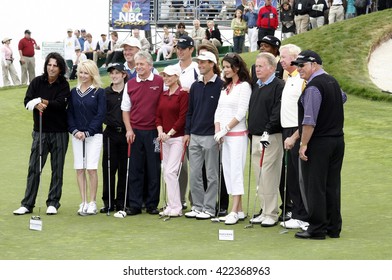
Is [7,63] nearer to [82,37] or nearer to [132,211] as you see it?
[82,37]

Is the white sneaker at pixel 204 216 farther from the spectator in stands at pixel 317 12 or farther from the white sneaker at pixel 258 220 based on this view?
the spectator in stands at pixel 317 12

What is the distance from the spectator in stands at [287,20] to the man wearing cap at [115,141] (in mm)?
18952

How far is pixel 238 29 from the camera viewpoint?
32.0m

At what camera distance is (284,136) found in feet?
38.2

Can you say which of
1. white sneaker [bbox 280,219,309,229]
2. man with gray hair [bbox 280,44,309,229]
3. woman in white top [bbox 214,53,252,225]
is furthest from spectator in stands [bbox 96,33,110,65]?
white sneaker [bbox 280,219,309,229]

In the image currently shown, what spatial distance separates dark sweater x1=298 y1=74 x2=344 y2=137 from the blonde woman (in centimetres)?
322

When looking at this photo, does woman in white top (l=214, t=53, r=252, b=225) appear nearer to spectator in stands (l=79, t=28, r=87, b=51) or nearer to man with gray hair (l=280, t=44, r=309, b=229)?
man with gray hair (l=280, t=44, r=309, b=229)

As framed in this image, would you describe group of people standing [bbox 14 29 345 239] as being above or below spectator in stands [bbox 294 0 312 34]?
below

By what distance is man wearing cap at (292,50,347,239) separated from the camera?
420 inches

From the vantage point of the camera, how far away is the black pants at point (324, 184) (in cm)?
1073

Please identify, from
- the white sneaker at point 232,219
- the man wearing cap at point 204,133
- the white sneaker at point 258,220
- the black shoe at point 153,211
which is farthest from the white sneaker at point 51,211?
the white sneaker at point 258,220

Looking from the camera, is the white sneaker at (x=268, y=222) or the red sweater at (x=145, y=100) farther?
the red sweater at (x=145, y=100)
